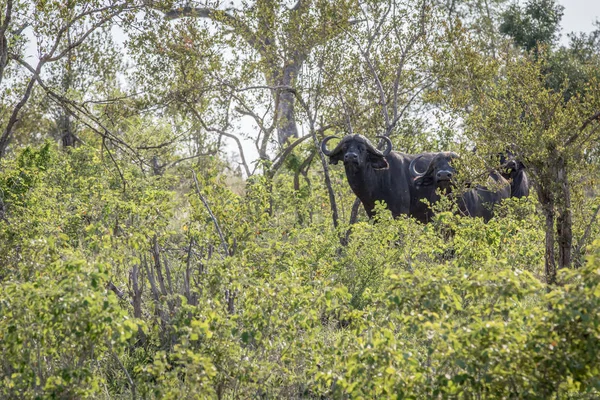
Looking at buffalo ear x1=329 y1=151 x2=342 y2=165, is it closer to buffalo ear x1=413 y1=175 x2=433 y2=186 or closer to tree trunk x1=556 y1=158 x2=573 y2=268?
buffalo ear x1=413 y1=175 x2=433 y2=186

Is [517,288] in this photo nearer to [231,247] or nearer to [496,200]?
[231,247]

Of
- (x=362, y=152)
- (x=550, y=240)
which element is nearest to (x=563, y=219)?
(x=550, y=240)

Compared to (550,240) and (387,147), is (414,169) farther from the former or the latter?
(550,240)

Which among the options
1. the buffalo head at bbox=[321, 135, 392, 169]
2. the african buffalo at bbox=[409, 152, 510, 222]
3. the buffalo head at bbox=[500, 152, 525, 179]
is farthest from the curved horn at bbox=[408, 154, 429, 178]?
the buffalo head at bbox=[500, 152, 525, 179]

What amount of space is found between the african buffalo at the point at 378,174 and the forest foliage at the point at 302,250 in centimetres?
75

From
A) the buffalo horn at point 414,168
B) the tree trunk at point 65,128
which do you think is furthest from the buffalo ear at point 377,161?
the tree trunk at point 65,128

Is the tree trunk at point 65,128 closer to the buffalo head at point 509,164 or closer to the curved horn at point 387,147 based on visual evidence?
the curved horn at point 387,147

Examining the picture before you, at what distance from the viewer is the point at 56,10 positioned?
28.2 feet

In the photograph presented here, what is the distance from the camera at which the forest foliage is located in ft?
13.7

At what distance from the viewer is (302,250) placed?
A: 7363mm

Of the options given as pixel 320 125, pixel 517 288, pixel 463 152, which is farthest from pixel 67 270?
pixel 320 125

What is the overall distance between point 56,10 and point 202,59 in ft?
11.3

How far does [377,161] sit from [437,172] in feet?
3.00

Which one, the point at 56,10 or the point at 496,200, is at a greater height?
the point at 56,10
